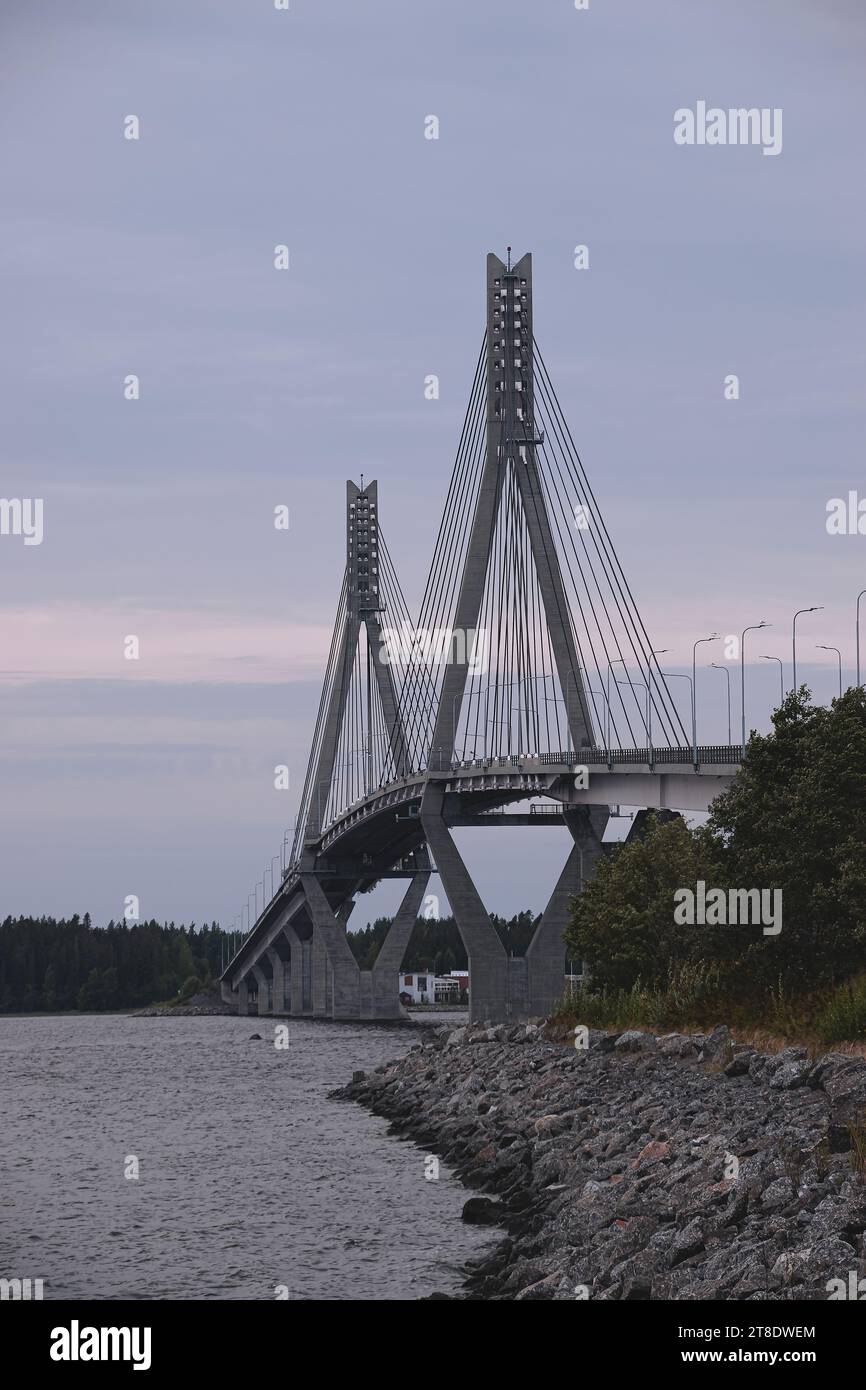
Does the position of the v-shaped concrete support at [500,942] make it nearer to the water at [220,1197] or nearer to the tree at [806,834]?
the water at [220,1197]

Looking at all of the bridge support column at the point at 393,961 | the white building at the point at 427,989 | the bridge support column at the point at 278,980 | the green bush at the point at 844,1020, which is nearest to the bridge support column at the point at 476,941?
the bridge support column at the point at 393,961

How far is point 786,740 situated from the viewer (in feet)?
135

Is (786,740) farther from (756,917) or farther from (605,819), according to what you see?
(605,819)

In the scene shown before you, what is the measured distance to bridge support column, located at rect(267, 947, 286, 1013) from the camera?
5974 inches

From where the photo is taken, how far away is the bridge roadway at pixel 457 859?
64062mm

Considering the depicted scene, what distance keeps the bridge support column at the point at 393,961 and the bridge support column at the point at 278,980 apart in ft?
100

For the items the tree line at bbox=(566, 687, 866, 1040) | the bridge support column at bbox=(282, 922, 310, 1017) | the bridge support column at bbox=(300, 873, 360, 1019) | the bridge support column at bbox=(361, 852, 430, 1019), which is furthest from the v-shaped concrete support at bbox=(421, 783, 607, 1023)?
the bridge support column at bbox=(282, 922, 310, 1017)

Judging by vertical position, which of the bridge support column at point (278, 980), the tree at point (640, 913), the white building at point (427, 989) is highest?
the tree at point (640, 913)

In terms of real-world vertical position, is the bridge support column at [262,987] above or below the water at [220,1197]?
below

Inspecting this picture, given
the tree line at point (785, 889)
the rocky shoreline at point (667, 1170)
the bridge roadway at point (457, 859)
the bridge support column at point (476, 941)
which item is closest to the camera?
the rocky shoreline at point (667, 1170)

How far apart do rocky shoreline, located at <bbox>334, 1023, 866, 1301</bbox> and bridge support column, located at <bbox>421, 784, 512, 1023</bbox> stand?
35.5 metres

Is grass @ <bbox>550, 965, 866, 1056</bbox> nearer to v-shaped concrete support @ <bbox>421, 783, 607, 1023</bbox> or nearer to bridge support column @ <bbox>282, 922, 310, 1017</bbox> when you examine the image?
v-shaped concrete support @ <bbox>421, 783, 607, 1023</bbox>
